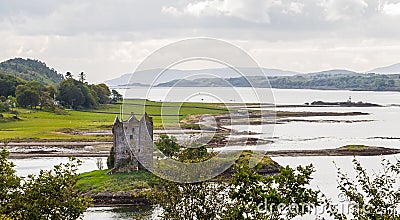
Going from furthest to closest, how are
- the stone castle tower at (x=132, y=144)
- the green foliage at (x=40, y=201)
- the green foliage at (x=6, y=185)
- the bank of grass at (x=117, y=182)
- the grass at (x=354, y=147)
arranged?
the grass at (x=354, y=147) < the stone castle tower at (x=132, y=144) < the bank of grass at (x=117, y=182) < the green foliage at (x=6, y=185) < the green foliage at (x=40, y=201)

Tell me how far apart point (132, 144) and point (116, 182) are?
4082 mm

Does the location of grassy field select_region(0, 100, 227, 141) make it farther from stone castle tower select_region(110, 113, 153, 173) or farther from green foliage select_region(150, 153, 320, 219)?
green foliage select_region(150, 153, 320, 219)

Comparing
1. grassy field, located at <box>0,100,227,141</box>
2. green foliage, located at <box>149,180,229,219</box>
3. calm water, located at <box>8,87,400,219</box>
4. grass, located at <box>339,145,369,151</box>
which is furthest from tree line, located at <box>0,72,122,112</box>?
green foliage, located at <box>149,180,229,219</box>

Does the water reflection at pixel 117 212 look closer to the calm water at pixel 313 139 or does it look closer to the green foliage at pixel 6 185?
the calm water at pixel 313 139

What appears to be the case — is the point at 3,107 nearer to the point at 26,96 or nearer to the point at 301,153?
the point at 26,96

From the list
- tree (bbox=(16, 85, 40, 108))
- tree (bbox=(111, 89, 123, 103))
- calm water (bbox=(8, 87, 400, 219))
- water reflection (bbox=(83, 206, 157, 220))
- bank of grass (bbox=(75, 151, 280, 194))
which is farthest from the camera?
tree (bbox=(111, 89, 123, 103))

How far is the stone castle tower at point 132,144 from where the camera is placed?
5325 cm

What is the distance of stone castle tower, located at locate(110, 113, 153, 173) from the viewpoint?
53.2 metres

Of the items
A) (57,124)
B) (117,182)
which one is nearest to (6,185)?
(117,182)

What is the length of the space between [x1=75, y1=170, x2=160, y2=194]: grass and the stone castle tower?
3.07 feet

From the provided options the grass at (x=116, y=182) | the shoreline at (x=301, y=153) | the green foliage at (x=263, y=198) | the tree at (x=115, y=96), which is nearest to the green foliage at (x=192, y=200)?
the green foliage at (x=263, y=198)

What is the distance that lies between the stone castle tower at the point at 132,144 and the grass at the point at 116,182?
94 cm

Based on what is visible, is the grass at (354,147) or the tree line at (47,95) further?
the tree line at (47,95)

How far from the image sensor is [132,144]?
53.8m
